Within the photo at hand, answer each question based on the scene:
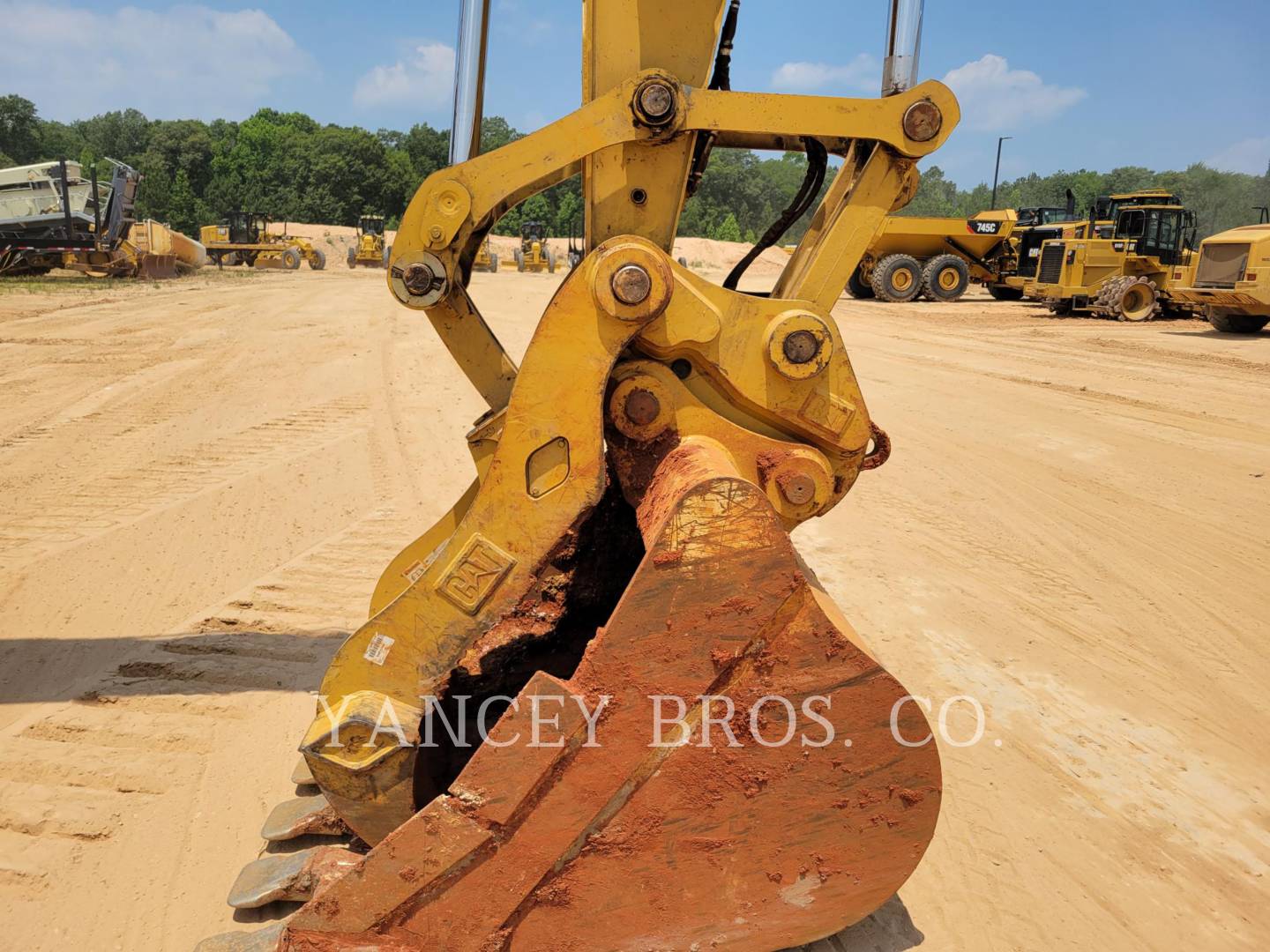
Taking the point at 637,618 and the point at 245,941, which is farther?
the point at 245,941

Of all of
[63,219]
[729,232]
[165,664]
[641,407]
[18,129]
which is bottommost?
[165,664]

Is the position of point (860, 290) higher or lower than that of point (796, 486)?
higher

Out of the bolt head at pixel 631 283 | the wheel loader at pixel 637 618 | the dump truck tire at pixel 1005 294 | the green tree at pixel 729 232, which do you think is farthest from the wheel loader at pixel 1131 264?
the green tree at pixel 729 232

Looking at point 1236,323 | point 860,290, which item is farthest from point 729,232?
point 1236,323

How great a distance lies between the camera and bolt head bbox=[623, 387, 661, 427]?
7.65 feet

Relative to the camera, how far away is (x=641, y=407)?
235 cm

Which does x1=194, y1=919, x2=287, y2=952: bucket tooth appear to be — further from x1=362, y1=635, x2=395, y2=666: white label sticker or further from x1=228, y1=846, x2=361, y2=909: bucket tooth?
x1=362, y1=635, x2=395, y2=666: white label sticker

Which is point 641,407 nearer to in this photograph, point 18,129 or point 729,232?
point 729,232

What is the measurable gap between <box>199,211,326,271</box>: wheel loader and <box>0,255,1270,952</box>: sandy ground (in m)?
27.7

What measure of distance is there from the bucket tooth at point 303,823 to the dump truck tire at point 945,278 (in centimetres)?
2235

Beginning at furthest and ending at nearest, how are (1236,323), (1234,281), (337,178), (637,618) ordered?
1. (337,178)
2. (1236,323)
3. (1234,281)
4. (637,618)

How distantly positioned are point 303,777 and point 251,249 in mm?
36992

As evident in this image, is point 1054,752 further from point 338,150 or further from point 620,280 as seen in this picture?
point 338,150

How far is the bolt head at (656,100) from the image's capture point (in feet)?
7.56
